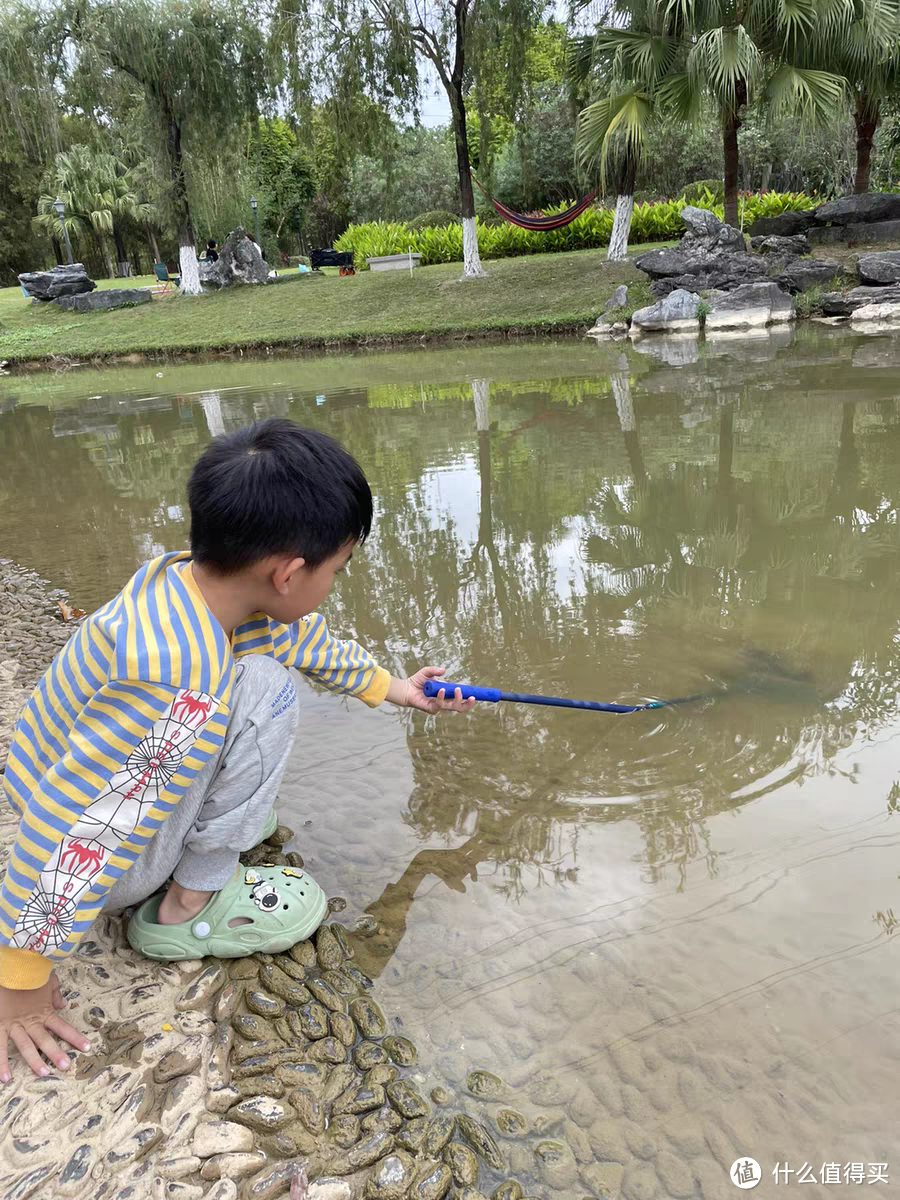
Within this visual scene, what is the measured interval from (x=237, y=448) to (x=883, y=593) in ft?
8.16

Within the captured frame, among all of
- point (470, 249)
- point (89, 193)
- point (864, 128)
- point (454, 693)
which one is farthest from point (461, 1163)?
point (89, 193)

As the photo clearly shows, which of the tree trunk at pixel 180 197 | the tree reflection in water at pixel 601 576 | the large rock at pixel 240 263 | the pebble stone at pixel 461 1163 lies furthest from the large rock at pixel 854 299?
the tree trunk at pixel 180 197

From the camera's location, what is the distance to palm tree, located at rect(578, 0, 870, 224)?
10.2 meters

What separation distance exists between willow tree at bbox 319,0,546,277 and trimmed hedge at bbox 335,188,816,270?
13.3ft

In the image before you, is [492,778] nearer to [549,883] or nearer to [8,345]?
[549,883]

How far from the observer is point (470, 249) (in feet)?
51.8

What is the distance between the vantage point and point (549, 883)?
1734 mm

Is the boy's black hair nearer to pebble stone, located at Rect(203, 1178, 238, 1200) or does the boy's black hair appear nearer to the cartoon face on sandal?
the cartoon face on sandal

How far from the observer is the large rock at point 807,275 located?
11852 mm

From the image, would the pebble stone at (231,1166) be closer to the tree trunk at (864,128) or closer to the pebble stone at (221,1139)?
the pebble stone at (221,1139)

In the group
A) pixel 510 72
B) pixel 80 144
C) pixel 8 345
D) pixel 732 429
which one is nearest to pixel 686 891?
pixel 732 429

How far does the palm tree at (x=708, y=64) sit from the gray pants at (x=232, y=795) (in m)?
11.4

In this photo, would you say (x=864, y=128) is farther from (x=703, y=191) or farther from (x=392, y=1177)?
(x=392, y=1177)

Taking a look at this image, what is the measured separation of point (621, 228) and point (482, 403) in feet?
30.3
